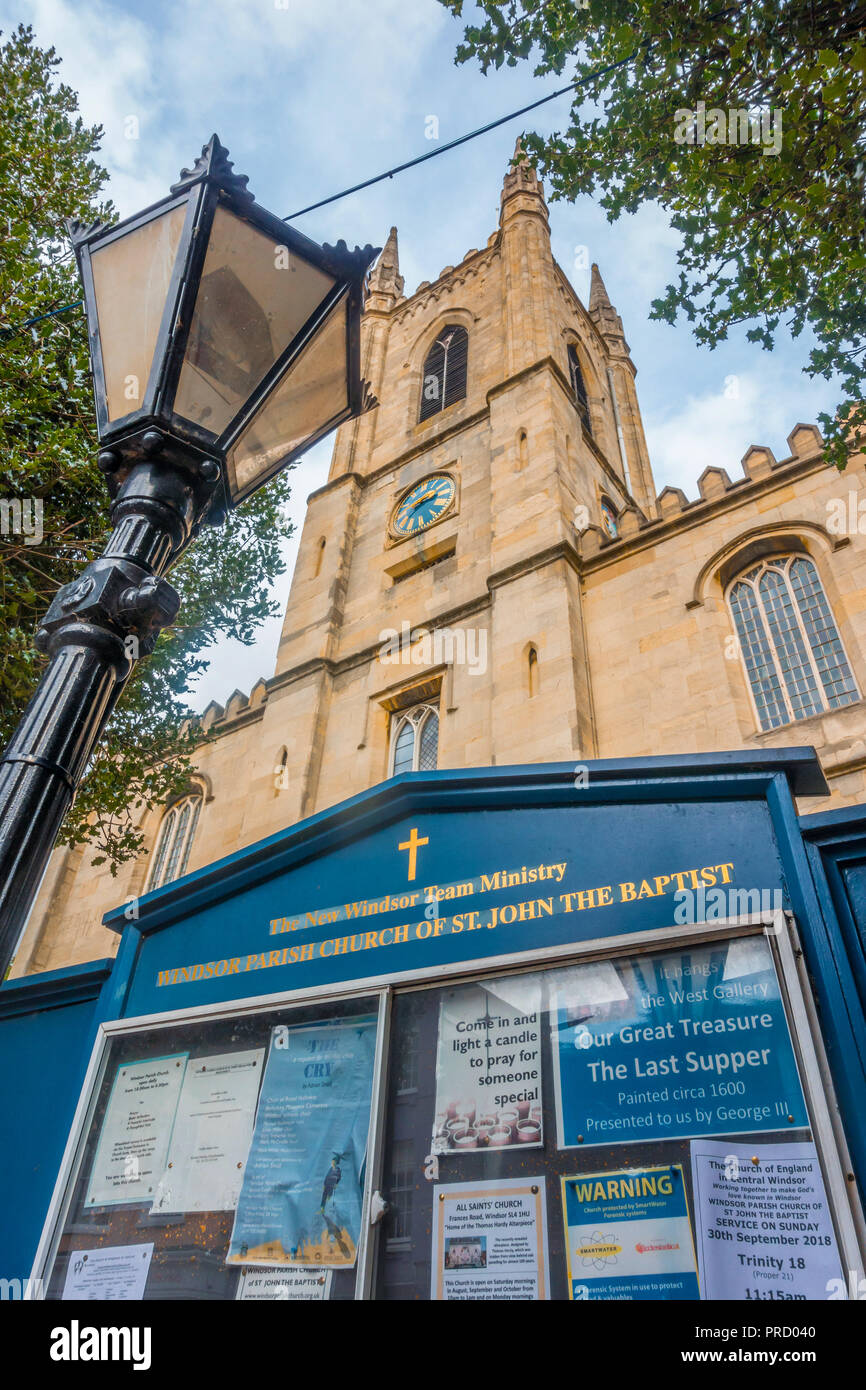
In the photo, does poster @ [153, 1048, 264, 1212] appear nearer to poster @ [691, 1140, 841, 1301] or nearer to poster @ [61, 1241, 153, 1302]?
poster @ [61, 1241, 153, 1302]

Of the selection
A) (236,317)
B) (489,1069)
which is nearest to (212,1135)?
(489,1069)

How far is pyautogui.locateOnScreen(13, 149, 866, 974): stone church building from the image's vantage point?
13.1m

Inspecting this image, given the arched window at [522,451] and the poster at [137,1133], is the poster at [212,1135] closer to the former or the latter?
the poster at [137,1133]

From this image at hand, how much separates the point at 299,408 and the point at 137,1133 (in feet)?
12.6

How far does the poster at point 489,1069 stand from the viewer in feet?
11.6

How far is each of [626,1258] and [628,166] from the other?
32.7ft

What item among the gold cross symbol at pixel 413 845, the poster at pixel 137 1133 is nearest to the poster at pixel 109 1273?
the poster at pixel 137 1133

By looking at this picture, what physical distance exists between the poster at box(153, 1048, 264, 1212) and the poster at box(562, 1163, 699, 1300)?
170cm

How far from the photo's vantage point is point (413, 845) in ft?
15.0

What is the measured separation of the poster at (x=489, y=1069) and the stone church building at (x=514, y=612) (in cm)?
852

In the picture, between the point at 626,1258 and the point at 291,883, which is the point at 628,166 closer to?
the point at 291,883

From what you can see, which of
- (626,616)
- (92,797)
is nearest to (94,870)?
(92,797)

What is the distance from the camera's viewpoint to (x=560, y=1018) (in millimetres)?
3635

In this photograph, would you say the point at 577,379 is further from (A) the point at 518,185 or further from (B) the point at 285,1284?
(B) the point at 285,1284
